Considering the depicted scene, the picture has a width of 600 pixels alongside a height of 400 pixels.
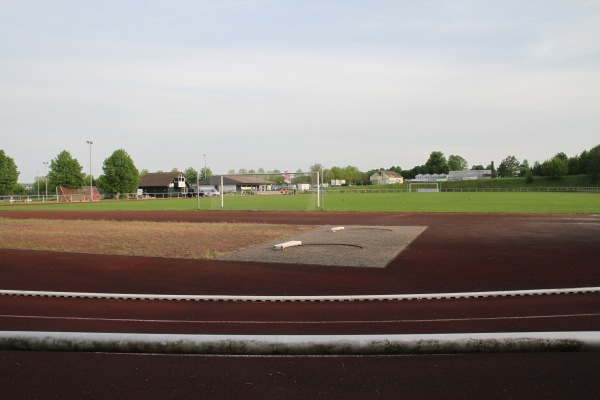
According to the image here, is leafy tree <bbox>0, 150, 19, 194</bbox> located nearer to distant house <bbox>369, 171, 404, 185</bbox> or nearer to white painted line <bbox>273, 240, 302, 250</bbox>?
white painted line <bbox>273, 240, 302, 250</bbox>

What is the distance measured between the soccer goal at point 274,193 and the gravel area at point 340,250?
58.8 feet

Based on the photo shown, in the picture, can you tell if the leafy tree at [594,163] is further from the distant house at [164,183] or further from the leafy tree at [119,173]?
the leafy tree at [119,173]

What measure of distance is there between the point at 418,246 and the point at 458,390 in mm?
10485

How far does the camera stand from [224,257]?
39.7ft

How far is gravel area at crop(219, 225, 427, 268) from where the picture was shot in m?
11.5

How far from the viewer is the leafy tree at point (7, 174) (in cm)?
6438

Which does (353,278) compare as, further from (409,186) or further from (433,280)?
(409,186)

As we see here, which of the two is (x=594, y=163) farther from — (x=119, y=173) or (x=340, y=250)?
(x=340, y=250)

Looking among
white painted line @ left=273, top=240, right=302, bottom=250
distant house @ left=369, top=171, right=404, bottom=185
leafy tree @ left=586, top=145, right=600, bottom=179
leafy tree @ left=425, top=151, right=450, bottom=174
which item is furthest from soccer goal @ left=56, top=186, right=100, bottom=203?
leafy tree @ left=425, top=151, right=450, bottom=174

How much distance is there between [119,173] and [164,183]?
23.1 m

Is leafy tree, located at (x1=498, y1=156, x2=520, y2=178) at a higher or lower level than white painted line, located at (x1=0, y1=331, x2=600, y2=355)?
higher

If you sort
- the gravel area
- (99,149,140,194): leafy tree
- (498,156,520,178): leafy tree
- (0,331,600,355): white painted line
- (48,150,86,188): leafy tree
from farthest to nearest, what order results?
(498,156,520,178): leafy tree → (99,149,140,194): leafy tree → (48,150,86,188): leafy tree → the gravel area → (0,331,600,355): white painted line

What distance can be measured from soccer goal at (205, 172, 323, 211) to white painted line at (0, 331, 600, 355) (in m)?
32.2

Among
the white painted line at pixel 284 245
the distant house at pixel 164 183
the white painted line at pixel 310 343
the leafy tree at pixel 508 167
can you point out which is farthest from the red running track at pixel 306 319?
the leafy tree at pixel 508 167
